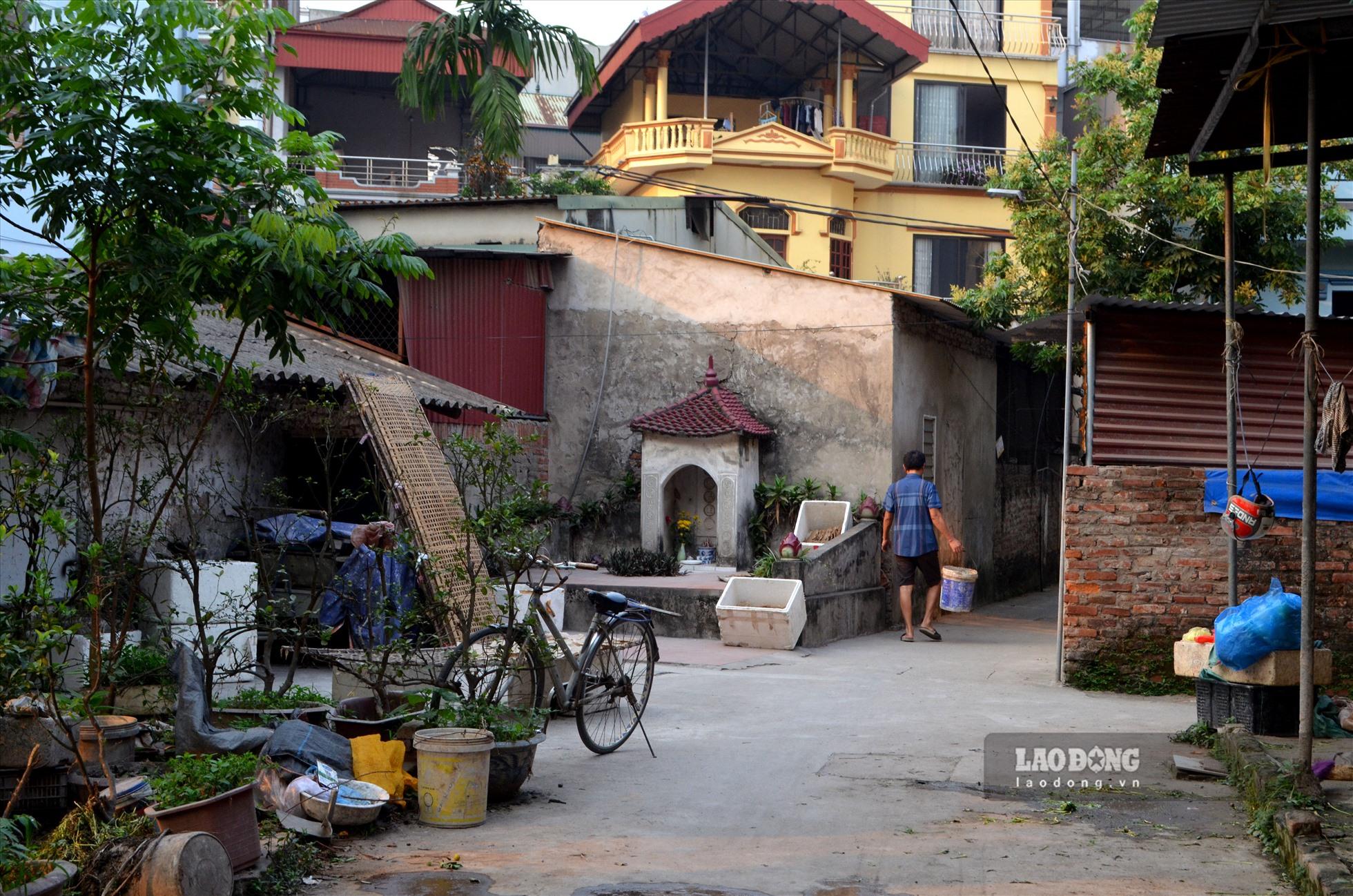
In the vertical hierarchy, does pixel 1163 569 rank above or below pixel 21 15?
below

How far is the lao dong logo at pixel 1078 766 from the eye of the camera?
7.28 metres

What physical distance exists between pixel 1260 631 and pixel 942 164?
2157 centimetres

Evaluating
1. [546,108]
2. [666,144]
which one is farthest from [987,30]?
[546,108]

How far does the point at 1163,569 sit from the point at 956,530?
912 cm

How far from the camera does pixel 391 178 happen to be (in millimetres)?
26953

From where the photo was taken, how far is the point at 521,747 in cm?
654

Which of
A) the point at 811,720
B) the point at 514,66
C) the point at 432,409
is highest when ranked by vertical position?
the point at 514,66

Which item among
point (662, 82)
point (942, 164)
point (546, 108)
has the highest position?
point (546, 108)

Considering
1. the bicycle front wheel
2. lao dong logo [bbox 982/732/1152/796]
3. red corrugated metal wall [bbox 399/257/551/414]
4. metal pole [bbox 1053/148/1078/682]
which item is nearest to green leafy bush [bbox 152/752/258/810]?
the bicycle front wheel

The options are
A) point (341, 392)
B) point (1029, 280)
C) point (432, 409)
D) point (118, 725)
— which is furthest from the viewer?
point (1029, 280)

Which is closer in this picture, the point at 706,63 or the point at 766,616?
the point at 766,616

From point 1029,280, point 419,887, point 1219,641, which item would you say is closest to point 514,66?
point 1029,280

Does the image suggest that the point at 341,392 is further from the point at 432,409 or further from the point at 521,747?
the point at 521,747

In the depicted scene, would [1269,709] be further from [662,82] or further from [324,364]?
[662,82]
